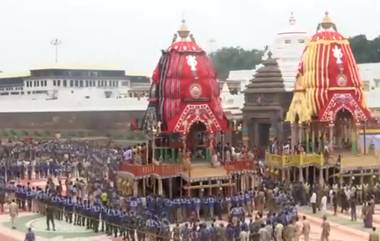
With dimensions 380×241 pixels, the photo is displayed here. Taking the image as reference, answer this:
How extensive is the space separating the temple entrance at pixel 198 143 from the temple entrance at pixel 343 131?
7.16 meters

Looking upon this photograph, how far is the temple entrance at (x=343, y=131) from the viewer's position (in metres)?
34.9

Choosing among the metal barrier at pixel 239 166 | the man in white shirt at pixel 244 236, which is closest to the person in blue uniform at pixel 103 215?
the man in white shirt at pixel 244 236

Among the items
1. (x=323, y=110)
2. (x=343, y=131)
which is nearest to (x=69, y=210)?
(x=323, y=110)

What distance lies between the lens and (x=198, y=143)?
3111 centimetres

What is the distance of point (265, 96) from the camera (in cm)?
4116

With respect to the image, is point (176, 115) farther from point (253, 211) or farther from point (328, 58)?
point (328, 58)

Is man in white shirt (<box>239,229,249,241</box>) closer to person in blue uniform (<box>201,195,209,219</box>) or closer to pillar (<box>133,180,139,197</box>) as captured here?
person in blue uniform (<box>201,195,209,219</box>)

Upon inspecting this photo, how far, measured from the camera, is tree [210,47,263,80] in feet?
322

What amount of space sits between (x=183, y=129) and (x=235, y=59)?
241 ft

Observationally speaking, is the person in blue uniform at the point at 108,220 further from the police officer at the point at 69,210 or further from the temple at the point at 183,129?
the temple at the point at 183,129

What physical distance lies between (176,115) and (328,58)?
8184 millimetres

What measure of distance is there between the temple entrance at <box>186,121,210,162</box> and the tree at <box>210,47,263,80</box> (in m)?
64.5

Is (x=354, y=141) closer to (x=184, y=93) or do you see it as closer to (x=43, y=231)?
(x=184, y=93)

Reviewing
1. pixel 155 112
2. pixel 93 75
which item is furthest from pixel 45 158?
pixel 93 75
